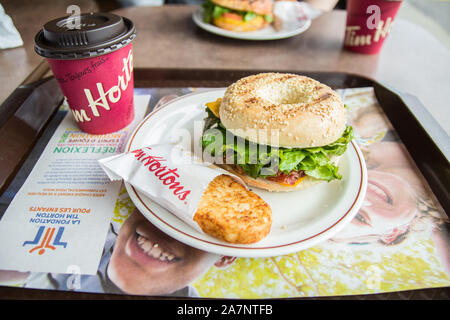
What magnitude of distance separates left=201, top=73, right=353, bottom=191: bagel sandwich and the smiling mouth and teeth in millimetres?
394

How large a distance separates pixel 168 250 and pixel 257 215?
→ 29 centimetres

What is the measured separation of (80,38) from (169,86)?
646 mm

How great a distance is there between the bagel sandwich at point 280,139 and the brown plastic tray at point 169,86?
0.35m

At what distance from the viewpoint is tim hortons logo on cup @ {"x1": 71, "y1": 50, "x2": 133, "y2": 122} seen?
4.04 feet

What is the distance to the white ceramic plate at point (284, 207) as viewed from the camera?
85cm

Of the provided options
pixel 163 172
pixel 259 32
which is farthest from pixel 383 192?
pixel 259 32

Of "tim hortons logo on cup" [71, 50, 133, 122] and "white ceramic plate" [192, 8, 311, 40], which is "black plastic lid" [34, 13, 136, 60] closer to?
"tim hortons logo on cup" [71, 50, 133, 122]

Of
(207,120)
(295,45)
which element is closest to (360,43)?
(295,45)

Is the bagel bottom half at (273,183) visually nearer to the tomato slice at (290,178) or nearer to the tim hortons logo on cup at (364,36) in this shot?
the tomato slice at (290,178)

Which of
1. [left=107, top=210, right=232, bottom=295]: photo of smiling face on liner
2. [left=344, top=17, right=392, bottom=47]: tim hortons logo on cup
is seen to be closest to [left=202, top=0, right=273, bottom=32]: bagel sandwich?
[left=344, top=17, right=392, bottom=47]: tim hortons logo on cup

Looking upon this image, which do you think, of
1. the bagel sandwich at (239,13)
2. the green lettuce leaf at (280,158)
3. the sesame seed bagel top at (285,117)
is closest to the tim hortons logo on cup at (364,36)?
the bagel sandwich at (239,13)

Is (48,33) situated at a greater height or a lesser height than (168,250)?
greater
